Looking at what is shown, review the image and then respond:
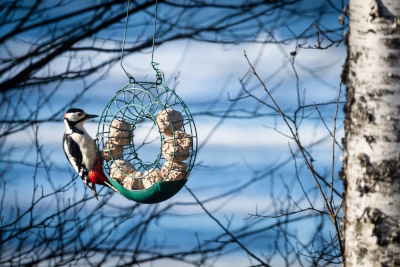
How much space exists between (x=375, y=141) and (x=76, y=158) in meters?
1.59

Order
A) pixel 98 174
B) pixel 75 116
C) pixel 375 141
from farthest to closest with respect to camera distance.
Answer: pixel 75 116, pixel 98 174, pixel 375 141

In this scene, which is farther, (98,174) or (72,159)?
(72,159)

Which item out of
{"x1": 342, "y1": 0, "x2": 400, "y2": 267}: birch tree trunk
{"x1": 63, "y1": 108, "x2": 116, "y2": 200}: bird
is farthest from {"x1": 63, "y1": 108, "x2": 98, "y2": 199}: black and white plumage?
{"x1": 342, "y1": 0, "x2": 400, "y2": 267}: birch tree trunk

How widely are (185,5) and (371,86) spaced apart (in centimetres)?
263

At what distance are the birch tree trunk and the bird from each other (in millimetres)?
1258

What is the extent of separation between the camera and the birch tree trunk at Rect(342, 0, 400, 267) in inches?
68.9

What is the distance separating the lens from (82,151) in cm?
278

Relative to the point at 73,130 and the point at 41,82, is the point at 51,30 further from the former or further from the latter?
the point at 73,130

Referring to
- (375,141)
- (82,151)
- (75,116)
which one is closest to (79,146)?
(82,151)

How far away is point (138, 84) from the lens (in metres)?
2.47

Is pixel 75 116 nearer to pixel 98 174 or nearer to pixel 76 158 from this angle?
pixel 76 158

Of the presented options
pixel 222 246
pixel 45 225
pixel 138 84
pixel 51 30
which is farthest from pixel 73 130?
pixel 51 30

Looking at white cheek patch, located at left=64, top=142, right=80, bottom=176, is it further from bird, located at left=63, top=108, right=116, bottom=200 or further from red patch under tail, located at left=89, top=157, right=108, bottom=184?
Answer: red patch under tail, located at left=89, top=157, right=108, bottom=184

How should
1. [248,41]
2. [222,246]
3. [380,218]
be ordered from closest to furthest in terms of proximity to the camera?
[380,218] → [222,246] → [248,41]
